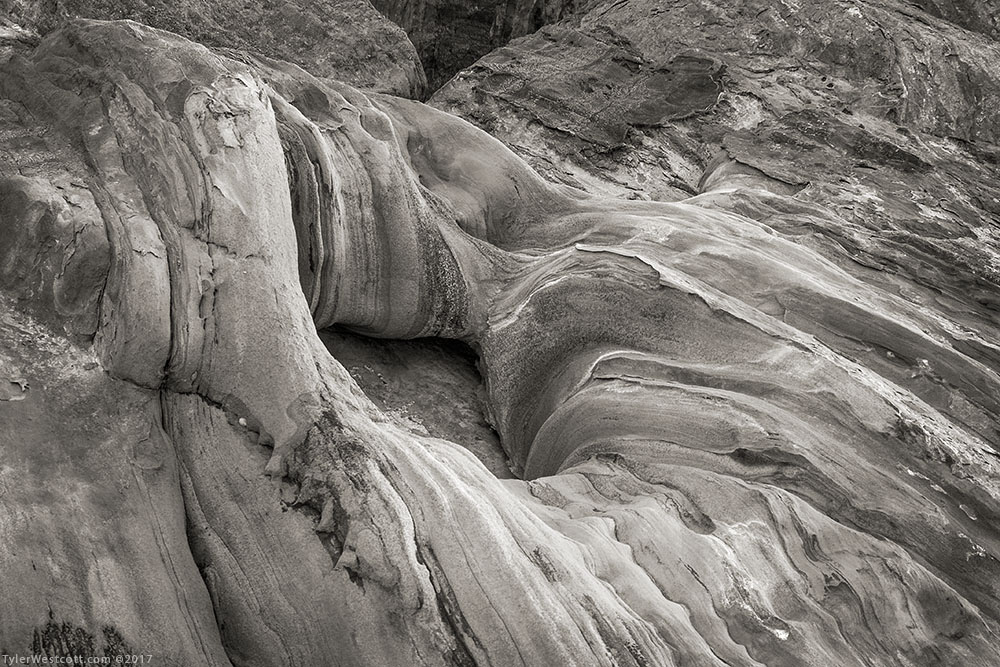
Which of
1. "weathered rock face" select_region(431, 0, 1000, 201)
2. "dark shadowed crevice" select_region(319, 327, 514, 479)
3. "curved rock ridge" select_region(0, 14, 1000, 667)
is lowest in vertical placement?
"dark shadowed crevice" select_region(319, 327, 514, 479)

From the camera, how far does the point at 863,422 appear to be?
4.24 metres

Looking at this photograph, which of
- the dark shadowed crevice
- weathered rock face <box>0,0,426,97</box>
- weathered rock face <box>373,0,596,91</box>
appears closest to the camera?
the dark shadowed crevice

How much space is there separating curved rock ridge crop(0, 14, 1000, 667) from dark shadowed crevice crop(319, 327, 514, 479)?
0.44 ft

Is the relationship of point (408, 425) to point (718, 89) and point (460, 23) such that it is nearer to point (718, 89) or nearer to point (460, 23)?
point (718, 89)

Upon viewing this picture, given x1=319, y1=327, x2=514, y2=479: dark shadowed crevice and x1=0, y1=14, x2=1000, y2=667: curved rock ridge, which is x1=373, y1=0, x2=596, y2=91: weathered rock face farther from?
x1=319, y1=327, x2=514, y2=479: dark shadowed crevice

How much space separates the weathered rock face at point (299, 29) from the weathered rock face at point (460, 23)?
1994 mm

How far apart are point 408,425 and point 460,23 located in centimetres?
638

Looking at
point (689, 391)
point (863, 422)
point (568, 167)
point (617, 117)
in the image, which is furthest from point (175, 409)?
point (617, 117)

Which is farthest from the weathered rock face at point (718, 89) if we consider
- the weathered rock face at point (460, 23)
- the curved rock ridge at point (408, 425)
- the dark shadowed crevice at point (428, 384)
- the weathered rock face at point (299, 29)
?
the dark shadowed crevice at point (428, 384)

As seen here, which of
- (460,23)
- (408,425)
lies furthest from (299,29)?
(408,425)

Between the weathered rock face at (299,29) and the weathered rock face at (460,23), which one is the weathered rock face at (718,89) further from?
the weathered rock face at (460,23)

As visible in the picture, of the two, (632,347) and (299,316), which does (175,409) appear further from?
(632,347)

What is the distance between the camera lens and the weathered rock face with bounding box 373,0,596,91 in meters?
9.68

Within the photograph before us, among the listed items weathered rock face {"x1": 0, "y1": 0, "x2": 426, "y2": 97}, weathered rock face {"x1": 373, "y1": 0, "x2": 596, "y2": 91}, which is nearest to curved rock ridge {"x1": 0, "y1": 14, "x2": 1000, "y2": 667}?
weathered rock face {"x1": 0, "y1": 0, "x2": 426, "y2": 97}
